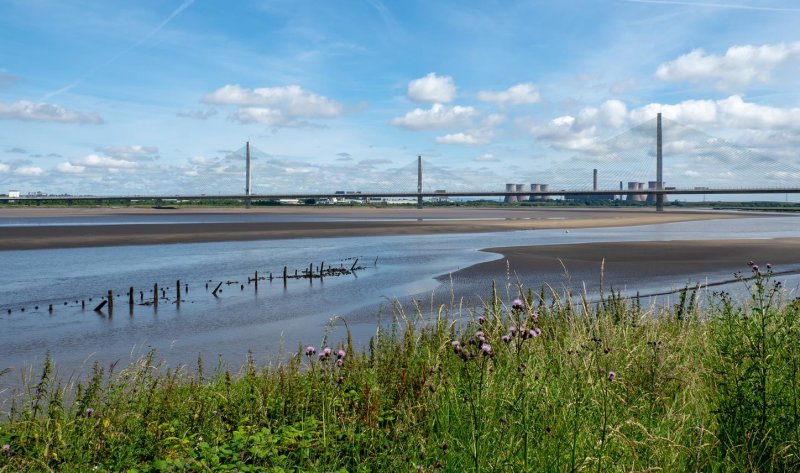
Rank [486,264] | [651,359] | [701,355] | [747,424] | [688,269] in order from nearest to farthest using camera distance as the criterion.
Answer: [747,424], [651,359], [701,355], [688,269], [486,264]

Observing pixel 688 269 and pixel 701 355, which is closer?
pixel 701 355

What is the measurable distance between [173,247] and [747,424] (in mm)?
40830

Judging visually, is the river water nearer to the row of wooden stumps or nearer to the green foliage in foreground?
the row of wooden stumps

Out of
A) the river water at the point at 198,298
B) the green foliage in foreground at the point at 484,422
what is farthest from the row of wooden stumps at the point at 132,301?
the green foliage in foreground at the point at 484,422

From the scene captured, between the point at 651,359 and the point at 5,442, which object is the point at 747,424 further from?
the point at 5,442

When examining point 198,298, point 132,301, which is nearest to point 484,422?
point 132,301

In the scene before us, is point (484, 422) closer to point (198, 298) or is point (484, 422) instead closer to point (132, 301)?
point (132, 301)

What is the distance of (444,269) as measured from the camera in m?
28.3

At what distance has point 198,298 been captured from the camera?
21156 mm

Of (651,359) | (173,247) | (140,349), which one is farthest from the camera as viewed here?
(173,247)

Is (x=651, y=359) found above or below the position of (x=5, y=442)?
above

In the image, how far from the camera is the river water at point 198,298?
13898 mm

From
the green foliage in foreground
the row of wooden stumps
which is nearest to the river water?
the row of wooden stumps

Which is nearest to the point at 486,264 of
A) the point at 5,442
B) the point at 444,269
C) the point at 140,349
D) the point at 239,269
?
the point at 444,269
